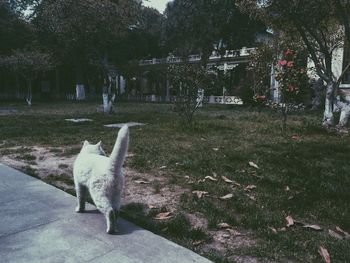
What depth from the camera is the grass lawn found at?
3496 millimetres

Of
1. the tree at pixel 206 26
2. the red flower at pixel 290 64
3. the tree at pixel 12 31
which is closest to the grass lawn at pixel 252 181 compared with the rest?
the red flower at pixel 290 64

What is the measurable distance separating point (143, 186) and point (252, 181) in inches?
65.9

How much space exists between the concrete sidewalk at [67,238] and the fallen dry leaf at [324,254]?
1.05 meters

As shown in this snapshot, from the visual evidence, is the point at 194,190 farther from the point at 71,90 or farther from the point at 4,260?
the point at 71,90

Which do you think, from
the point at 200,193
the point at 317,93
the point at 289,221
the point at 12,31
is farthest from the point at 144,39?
the point at 289,221

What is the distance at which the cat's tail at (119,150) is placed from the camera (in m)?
3.35

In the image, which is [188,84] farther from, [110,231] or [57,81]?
[57,81]

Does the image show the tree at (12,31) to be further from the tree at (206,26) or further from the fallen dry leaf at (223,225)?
the fallen dry leaf at (223,225)

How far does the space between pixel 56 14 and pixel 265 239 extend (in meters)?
17.4

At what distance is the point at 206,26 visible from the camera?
100 feet

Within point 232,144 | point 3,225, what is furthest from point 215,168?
point 3,225

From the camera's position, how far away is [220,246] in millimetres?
3400

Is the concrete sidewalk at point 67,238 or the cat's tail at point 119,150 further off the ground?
the cat's tail at point 119,150

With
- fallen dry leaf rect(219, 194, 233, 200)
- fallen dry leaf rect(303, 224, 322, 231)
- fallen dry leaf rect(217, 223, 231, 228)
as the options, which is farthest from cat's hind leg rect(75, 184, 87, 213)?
fallen dry leaf rect(303, 224, 322, 231)
